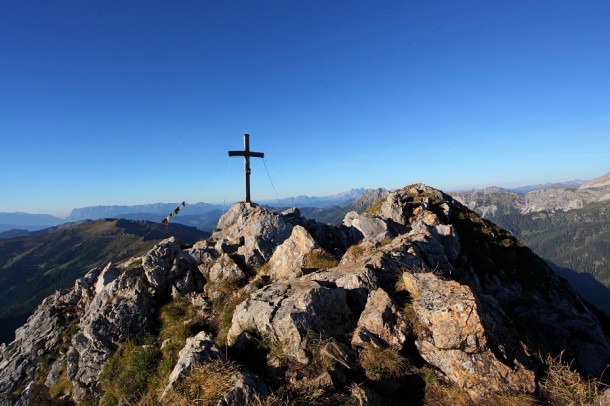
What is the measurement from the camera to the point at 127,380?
479 inches

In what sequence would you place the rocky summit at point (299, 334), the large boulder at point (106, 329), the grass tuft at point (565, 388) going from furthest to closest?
1. the large boulder at point (106, 329)
2. the rocky summit at point (299, 334)
3. the grass tuft at point (565, 388)

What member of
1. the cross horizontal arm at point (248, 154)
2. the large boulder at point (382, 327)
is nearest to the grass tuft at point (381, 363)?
the large boulder at point (382, 327)

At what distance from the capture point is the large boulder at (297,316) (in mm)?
10172

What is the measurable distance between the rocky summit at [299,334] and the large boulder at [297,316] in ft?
0.16

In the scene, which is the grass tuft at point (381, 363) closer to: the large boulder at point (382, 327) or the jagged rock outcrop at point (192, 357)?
the large boulder at point (382, 327)

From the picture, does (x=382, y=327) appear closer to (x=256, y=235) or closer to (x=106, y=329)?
(x=256, y=235)

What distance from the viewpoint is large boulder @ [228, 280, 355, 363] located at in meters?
10.2

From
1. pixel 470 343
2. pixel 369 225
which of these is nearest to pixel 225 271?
pixel 369 225

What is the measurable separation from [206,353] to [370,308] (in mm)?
5525

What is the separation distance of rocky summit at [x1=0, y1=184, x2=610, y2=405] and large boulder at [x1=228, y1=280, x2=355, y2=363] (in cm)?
5

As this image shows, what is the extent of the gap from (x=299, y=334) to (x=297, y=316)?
0.62m

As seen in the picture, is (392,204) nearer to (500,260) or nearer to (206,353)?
(500,260)

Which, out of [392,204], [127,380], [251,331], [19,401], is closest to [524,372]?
[251,331]

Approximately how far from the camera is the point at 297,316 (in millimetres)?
10516
